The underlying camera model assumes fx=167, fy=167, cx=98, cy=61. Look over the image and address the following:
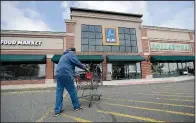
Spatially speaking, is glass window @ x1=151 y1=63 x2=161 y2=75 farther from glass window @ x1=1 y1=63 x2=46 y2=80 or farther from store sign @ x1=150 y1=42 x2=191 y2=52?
glass window @ x1=1 y1=63 x2=46 y2=80

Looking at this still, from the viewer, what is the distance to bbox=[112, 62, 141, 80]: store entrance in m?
22.2

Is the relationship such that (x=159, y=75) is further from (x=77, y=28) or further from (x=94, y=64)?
(x=77, y=28)

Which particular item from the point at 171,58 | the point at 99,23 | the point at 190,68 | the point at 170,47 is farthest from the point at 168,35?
the point at 99,23

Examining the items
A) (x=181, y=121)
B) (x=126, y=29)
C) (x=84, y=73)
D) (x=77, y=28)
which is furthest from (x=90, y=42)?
(x=181, y=121)

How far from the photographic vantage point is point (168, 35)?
25.4m

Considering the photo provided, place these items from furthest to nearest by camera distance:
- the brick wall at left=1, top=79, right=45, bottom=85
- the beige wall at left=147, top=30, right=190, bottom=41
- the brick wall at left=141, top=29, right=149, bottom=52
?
the beige wall at left=147, top=30, right=190, bottom=41 → the brick wall at left=141, top=29, right=149, bottom=52 → the brick wall at left=1, top=79, right=45, bottom=85

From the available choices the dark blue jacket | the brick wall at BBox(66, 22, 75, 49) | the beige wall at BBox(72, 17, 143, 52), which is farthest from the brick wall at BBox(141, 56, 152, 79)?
the dark blue jacket

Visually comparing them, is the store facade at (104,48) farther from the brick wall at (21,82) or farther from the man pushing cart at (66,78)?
the man pushing cart at (66,78)

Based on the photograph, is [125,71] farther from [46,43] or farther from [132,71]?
[46,43]

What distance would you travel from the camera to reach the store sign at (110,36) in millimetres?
22438

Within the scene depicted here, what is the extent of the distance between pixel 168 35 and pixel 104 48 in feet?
34.9

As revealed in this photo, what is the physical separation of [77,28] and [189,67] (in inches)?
714

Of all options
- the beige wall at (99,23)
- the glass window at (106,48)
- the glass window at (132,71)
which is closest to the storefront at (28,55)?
the beige wall at (99,23)

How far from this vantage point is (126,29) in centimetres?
2381
